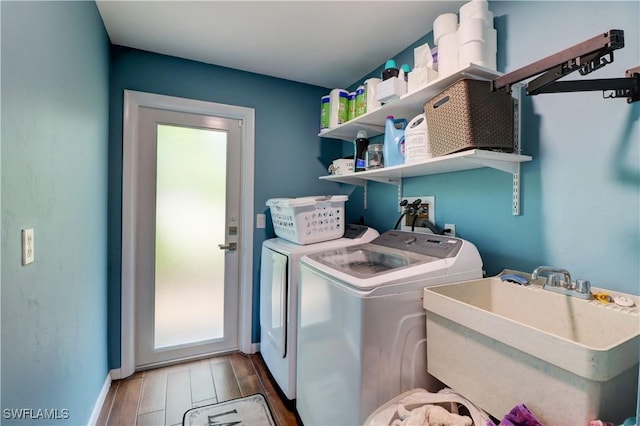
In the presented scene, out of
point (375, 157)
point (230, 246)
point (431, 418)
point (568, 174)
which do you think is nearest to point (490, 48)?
point (568, 174)

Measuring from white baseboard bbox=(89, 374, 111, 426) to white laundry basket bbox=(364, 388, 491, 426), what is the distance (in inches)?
62.3

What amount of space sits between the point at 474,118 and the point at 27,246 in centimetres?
164

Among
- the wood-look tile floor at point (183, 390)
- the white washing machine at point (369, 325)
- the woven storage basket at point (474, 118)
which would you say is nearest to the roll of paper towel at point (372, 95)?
the woven storage basket at point (474, 118)

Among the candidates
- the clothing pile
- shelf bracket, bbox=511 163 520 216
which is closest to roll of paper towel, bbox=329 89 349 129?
shelf bracket, bbox=511 163 520 216

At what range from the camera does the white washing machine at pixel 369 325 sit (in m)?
1.13

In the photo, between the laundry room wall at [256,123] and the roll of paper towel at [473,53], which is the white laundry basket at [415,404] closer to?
the roll of paper towel at [473,53]

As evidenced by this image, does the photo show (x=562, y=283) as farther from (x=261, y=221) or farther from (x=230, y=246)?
(x=230, y=246)

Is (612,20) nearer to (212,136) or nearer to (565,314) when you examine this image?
(565,314)

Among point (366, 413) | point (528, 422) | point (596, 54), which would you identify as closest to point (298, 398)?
point (366, 413)

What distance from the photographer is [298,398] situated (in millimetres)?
1679

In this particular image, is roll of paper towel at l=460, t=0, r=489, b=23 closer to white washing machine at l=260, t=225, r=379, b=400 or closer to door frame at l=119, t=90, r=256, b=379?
white washing machine at l=260, t=225, r=379, b=400

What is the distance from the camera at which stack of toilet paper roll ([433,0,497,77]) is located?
128cm

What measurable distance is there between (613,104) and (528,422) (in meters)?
1.12

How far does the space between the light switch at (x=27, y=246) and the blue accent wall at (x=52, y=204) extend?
2 centimetres
